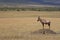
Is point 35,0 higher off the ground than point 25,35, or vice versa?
point 35,0

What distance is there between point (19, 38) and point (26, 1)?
61.0 meters

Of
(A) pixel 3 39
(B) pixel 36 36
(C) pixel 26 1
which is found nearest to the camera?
(A) pixel 3 39

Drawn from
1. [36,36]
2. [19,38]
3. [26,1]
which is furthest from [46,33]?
[26,1]

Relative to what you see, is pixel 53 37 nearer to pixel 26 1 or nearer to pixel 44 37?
pixel 44 37

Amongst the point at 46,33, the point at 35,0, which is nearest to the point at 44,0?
the point at 35,0

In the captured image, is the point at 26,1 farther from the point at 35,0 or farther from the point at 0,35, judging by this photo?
the point at 0,35

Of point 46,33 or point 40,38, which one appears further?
point 46,33

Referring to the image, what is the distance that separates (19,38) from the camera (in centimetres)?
1523

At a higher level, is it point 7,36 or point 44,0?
point 44,0

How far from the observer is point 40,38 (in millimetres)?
15164

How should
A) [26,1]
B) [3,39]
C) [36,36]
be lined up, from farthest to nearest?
[26,1] → [36,36] → [3,39]

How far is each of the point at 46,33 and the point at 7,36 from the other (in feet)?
7.79

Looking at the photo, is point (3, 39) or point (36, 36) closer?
point (3, 39)

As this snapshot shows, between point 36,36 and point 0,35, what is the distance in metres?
2.04
